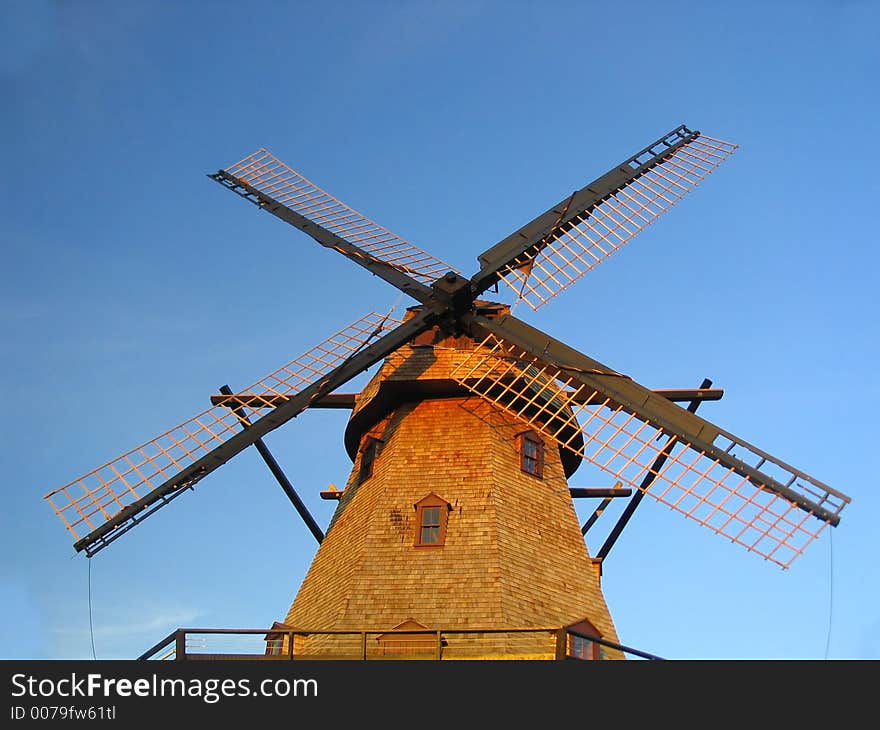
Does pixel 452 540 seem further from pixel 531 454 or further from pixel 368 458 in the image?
pixel 368 458

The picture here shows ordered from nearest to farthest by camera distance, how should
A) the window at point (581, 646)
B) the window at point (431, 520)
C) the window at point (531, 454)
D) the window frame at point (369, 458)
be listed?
the window at point (581, 646) < the window at point (431, 520) < the window at point (531, 454) < the window frame at point (369, 458)

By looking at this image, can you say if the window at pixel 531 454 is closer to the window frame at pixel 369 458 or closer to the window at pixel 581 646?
the window frame at pixel 369 458

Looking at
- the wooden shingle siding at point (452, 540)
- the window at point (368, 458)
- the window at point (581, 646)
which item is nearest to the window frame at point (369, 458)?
the window at point (368, 458)

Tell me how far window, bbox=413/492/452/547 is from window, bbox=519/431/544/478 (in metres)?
2.07

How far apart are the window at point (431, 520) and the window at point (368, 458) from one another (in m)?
2.08

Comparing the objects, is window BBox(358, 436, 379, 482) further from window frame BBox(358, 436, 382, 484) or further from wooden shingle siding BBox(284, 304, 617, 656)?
wooden shingle siding BBox(284, 304, 617, 656)

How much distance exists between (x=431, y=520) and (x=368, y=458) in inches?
111

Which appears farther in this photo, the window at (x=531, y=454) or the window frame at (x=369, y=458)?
the window frame at (x=369, y=458)

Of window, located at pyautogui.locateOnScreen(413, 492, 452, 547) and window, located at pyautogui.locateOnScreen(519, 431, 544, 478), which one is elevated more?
window, located at pyautogui.locateOnScreen(519, 431, 544, 478)

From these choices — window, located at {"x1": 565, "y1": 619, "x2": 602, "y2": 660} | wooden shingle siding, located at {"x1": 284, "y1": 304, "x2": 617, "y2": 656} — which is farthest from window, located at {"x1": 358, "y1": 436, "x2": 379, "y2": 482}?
window, located at {"x1": 565, "y1": 619, "x2": 602, "y2": 660}

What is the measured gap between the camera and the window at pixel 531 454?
2436 cm

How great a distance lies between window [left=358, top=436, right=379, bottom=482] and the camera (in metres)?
25.0
